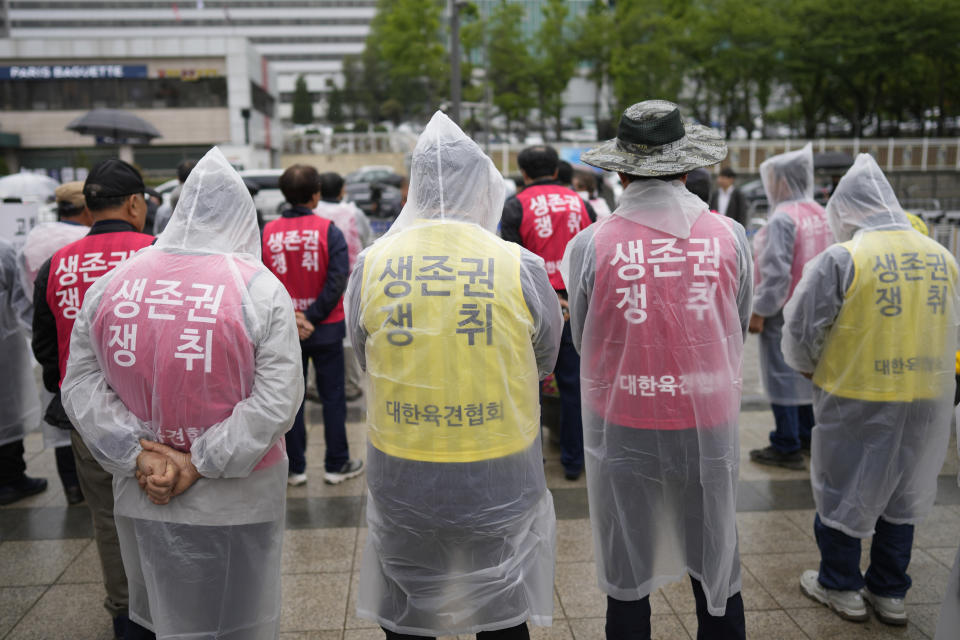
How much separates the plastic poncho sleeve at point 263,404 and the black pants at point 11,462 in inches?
121

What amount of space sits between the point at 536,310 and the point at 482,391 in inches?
13.1

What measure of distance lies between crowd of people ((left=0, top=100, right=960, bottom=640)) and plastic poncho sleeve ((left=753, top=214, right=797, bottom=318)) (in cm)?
142

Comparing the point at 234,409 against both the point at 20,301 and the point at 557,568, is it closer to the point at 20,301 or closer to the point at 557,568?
the point at 557,568

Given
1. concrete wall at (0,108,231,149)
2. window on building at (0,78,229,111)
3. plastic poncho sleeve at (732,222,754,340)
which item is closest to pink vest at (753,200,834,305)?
plastic poncho sleeve at (732,222,754,340)

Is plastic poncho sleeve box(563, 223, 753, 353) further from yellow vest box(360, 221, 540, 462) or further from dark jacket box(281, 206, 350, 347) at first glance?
dark jacket box(281, 206, 350, 347)

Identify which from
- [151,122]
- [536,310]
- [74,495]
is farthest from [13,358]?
[151,122]

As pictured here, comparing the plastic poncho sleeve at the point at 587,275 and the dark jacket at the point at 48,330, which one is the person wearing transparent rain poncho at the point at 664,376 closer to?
the plastic poncho sleeve at the point at 587,275

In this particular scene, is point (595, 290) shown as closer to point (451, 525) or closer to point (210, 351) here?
point (451, 525)

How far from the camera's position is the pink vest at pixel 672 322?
253 cm

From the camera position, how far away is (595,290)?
265cm

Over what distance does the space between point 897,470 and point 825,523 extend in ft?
1.23

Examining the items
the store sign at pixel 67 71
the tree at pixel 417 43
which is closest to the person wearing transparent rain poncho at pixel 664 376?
the tree at pixel 417 43

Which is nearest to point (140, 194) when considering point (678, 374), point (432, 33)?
point (678, 374)

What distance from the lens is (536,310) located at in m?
2.37
